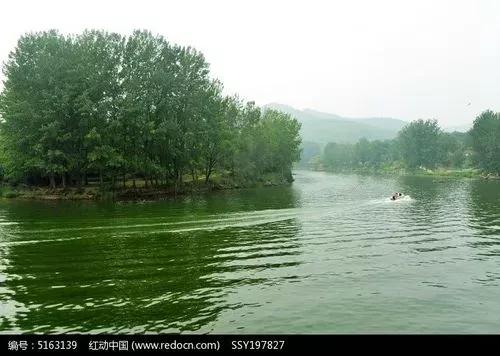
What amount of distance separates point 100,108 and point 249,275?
5532cm

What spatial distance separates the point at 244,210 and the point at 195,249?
24952 millimetres

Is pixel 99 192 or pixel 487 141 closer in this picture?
pixel 99 192

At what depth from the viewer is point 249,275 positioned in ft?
80.8

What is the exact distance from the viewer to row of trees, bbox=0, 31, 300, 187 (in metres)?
70.6

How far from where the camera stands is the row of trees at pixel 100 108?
70.6 metres

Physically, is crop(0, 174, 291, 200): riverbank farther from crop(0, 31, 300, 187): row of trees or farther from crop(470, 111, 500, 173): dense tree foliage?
crop(470, 111, 500, 173): dense tree foliage

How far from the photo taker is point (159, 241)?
1362 inches

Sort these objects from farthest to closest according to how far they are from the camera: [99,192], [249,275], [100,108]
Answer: [99,192], [100,108], [249,275]

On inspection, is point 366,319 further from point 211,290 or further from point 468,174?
point 468,174

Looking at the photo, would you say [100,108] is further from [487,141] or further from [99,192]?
[487,141]

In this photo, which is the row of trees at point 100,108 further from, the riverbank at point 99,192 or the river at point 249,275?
the river at point 249,275

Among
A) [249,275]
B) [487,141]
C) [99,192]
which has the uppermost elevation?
[487,141]

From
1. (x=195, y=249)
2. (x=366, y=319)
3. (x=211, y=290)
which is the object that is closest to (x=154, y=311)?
(x=211, y=290)

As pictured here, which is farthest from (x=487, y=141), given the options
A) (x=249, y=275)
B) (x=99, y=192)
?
(x=249, y=275)
